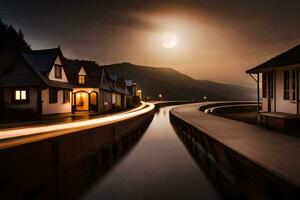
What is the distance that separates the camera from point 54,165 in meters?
7.72

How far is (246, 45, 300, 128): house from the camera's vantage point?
12.7 meters

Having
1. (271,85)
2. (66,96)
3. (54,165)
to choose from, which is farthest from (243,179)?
(66,96)

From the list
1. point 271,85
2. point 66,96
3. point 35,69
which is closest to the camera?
point 271,85

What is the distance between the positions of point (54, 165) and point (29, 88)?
59.2 ft

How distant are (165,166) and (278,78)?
1045 cm

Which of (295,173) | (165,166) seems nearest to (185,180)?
(165,166)

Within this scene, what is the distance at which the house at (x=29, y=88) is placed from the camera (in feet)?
73.3

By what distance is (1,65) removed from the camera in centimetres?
3653

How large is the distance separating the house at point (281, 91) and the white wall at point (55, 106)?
20049 mm

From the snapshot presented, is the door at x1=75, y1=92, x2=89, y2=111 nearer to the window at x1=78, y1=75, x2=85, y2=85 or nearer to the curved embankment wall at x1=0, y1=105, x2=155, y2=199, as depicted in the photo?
the window at x1=78, y1=75, x2=85, y2=85

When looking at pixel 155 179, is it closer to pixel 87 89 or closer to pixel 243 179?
pixel 243 179

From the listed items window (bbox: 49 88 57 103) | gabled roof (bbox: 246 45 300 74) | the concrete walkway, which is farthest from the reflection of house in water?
gabled roof (bbox: 246 45 300 74)

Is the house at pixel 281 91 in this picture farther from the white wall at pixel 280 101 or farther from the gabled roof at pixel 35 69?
the gabled roof at pixel 35 69

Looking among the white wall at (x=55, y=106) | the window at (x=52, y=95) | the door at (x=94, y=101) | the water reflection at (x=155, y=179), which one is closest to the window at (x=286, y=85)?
the water reflection at (x=155, y=179)
